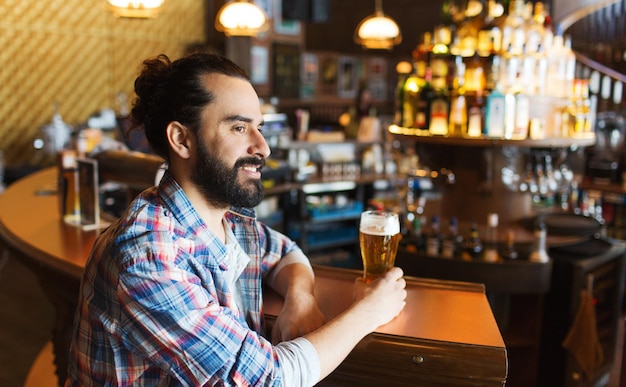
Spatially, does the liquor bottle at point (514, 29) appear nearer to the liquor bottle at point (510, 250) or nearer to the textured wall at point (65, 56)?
the liquor bottle at point (510, 250)

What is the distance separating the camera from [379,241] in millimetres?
1596

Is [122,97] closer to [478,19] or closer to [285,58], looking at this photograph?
[285,58]

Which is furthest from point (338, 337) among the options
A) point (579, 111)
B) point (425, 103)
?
point (579, 111)

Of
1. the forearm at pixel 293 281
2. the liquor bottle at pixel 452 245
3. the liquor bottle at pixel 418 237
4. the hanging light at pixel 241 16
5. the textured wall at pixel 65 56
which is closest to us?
the forearm at pixel 293 281

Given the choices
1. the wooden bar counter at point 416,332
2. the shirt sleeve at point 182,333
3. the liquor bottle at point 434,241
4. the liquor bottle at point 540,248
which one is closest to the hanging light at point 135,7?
the liquor bottle at point 434,241

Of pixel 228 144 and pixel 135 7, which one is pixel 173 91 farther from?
pixel 135 7

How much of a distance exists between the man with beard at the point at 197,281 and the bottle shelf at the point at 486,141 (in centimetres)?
232

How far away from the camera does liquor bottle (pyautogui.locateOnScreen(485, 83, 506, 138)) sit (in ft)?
11.9

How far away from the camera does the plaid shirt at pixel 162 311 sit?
113 cm

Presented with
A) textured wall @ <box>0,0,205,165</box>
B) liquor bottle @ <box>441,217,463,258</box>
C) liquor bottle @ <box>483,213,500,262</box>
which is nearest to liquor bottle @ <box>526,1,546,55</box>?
liquor bottle @ <box>483,213,500,262</box>

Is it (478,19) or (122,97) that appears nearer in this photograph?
(478,19)

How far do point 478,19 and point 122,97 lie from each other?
14.8 feet

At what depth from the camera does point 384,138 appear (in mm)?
7301

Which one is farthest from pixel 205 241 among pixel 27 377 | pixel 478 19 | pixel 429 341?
pixel 478 19
